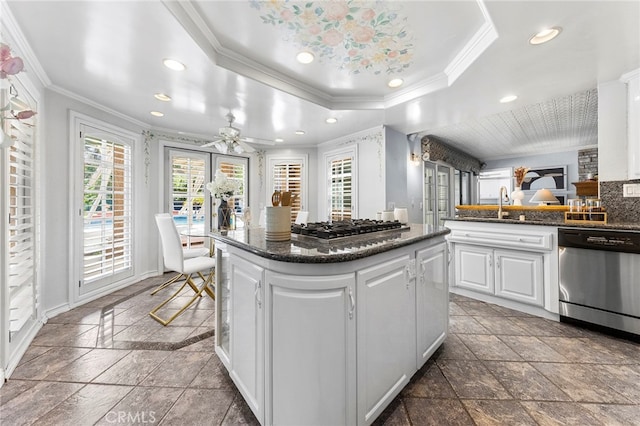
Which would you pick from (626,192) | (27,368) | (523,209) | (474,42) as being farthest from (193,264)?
(626,192)

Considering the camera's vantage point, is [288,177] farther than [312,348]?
Yes

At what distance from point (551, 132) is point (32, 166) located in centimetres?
745

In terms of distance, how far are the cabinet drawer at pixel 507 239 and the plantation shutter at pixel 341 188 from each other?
1.87 metres

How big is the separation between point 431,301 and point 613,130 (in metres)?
2.63

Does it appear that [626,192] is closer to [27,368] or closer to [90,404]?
[90,404]

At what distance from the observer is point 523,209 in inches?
118

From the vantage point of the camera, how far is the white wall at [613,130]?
235 cm

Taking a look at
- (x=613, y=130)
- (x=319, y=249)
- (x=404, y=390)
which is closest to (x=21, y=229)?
(x=319, y=249)

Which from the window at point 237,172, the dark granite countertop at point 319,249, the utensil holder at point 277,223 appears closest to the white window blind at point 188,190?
the window at point 237,172

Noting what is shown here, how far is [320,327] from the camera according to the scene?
1072 mm

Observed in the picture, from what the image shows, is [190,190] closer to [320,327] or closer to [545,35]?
[320,327]

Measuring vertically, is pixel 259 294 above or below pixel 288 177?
below

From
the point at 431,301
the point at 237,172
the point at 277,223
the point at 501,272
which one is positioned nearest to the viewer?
the point at 277,223

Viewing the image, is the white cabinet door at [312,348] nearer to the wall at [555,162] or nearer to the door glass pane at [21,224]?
the door glass pane at [21,224]
